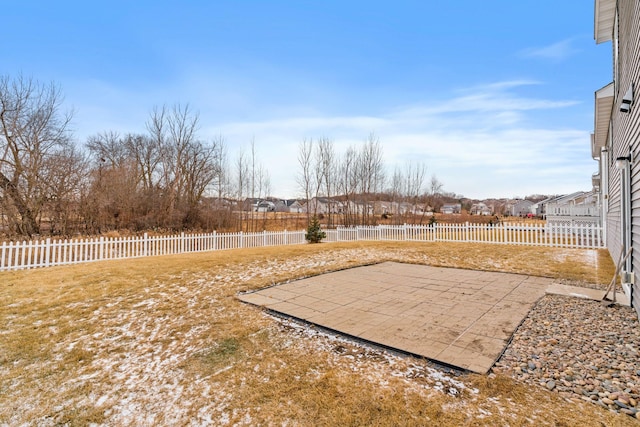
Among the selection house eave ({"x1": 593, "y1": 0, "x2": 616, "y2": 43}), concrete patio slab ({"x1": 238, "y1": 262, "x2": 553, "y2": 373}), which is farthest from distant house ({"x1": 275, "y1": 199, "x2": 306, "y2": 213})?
concrete patio slab ({"x1": 238, "y1": 262, "x2": 553, "y2": 373})

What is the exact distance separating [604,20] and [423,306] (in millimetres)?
8248

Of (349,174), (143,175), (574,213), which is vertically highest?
(349,174)

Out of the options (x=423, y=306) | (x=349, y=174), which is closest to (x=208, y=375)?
(x=423, y=306)

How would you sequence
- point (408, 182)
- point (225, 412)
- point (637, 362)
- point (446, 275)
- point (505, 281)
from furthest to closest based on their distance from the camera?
point (408, 182) → point (446, 275) → point (505, 281) → point (637, 362) → point (225, 412)

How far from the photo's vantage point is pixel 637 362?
258 centimetres

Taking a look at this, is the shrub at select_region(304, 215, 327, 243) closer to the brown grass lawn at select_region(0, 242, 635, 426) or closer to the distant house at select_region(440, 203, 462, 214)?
the brown grass lawn at select_region(0, 242, 635, 426)

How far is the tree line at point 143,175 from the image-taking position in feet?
40.2

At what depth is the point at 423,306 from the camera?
431cm

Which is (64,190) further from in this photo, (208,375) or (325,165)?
(325,165)

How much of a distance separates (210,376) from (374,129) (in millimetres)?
22655

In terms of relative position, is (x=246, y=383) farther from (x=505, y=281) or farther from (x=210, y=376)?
(x=505, y=281)

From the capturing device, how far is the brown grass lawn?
2.04 m

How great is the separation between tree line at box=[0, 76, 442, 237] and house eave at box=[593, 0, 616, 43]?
1599 centimetres

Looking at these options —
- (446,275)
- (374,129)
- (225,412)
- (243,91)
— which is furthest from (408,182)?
(225,412)
